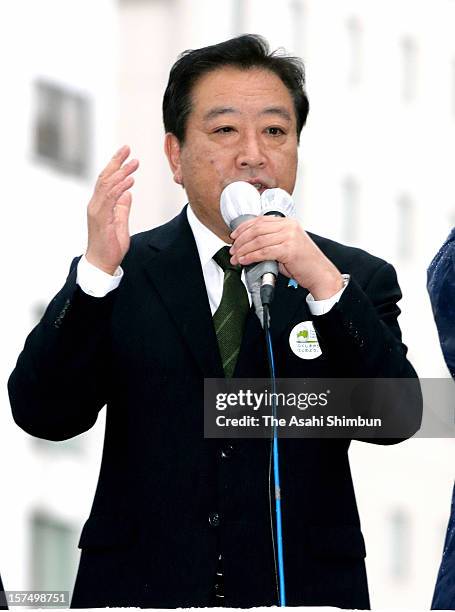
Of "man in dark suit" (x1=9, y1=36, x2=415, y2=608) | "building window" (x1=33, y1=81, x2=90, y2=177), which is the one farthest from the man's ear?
"building window" (x1=33, y1=81, x2=90, y2=177)

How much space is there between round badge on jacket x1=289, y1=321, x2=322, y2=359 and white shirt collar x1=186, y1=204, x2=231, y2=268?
423 mm

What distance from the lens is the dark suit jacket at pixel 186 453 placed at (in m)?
7.22

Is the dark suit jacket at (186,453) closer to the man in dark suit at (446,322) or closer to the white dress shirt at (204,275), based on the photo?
the white dress shirt at (204,275)

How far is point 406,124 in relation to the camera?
1465 inches

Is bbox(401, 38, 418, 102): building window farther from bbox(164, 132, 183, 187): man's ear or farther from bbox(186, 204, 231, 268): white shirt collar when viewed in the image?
bbox(186, 204, 231, 268): white shirt collar

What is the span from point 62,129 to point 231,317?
1953 cm

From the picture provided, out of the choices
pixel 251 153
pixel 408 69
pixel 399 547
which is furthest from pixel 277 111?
pixel 408 69

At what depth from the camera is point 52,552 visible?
2523cm

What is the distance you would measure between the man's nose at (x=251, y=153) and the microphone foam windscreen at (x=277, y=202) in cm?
49

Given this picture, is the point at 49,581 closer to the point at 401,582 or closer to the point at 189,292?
the point at 401,582

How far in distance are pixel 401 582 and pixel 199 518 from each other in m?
28.2

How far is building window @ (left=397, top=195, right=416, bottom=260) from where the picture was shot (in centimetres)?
3562

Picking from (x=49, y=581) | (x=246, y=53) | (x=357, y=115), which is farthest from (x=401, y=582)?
(x=246, y=53)

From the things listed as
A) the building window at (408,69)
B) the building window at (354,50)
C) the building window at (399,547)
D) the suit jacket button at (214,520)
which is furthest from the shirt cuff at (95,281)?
the building window at (408,69)
